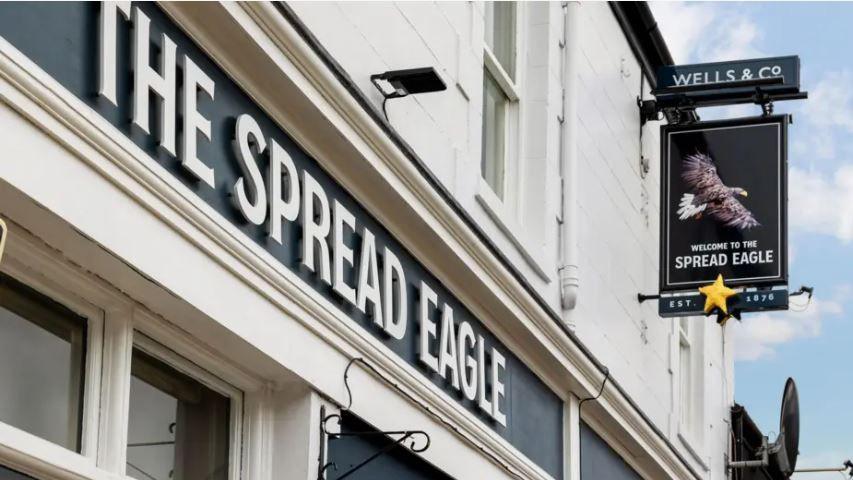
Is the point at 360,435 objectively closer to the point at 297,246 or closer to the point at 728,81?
the point at 297,246

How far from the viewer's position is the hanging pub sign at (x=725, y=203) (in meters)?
12.8

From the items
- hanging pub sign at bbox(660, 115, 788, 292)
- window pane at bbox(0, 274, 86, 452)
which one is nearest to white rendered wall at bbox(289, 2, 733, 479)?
hanging pub sign at bbox(660, 115, 788, 292)

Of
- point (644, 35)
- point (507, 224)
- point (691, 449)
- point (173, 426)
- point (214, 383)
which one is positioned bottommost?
point (173, 426)

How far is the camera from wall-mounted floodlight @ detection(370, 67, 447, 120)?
820cm

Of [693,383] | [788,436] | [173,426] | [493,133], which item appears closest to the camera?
[173,426]

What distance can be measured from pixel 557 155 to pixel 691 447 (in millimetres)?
4645

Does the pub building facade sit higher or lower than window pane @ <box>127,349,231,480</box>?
higher

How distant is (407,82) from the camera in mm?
8312

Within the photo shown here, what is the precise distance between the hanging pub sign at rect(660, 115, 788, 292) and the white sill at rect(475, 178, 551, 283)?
89.7 inches

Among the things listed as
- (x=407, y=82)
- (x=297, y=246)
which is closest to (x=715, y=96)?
(x=407, y=82)

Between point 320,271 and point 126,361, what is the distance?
4.74ft

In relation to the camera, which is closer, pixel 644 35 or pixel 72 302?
pixel 72 302

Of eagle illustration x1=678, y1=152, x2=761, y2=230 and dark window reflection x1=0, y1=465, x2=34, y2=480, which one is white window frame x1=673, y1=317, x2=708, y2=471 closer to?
eagle illustration x1=678, y1=152, x2=761, y2=230

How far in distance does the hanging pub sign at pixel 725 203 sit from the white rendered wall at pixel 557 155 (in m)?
0.46
